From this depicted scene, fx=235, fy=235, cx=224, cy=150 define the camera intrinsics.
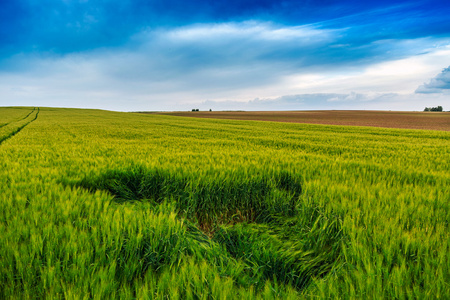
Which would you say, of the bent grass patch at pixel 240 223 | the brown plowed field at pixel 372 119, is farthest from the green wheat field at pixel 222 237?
the brown plowed field at pixel 372 119

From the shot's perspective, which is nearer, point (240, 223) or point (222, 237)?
point (222, 237)

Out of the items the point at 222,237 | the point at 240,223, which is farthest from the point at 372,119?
the point at 222,237

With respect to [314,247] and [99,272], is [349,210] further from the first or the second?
[99,272]

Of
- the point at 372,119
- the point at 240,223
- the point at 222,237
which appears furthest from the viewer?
the point at 372,119

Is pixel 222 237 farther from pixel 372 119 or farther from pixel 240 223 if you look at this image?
pixel 372 119

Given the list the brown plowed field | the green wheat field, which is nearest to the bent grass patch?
the green wheat field

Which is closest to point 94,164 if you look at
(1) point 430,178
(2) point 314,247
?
(2) point 314,247

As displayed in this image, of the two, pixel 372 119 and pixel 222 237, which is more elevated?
pixel 372 119

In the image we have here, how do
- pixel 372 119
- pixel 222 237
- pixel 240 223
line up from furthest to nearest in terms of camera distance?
pixel 372 119, pixel 240 223, pixel 222 237

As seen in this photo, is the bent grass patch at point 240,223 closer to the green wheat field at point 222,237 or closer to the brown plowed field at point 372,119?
the green wheat field at point 222,237

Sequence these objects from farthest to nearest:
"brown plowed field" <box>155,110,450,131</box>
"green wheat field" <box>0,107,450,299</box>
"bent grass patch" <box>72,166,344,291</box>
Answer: "brown plowed field" <box>155,110,450,131</box> < "bent grass patch" <box>72,166,344,291</box> < "green wheat field" <box>0,107,450,299</box>

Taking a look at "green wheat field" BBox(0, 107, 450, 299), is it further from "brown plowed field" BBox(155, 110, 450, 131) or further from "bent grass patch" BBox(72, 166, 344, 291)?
"brown plowed field" BBox(155, 110, 450, 131)

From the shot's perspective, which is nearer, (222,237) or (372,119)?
(222,237)

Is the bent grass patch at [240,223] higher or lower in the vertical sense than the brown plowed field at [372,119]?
lower
